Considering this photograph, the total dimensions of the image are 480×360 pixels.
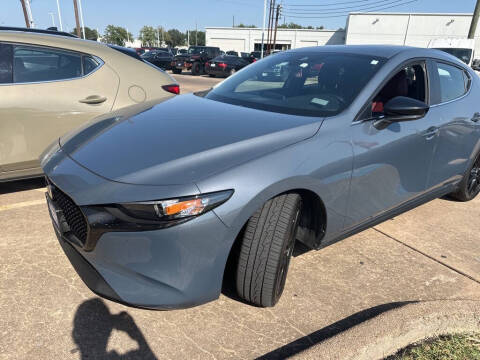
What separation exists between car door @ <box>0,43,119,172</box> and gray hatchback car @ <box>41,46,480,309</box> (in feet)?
3.34

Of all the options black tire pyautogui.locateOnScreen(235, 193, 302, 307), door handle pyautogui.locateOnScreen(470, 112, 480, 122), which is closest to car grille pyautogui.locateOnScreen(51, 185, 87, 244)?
black tire pyautogui.locateOnScreen(235, 193, 302, 307)

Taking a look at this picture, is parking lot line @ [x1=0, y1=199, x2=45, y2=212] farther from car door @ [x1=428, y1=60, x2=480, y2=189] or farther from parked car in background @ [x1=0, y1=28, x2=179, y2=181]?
car door @ [x1=428, y1=60, x2=480, y2=189]

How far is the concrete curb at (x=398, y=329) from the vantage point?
1.90m

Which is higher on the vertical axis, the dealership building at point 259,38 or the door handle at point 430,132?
the door handle at point 430,132

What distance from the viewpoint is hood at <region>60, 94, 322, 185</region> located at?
1.80 m

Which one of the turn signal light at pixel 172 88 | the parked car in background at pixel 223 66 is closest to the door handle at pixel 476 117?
the turn signal light at pixel 172 88

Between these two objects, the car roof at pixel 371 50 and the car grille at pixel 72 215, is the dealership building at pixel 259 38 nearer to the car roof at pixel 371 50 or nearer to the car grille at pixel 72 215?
the car roof at pixel 371 50

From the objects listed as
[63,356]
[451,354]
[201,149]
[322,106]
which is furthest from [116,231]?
[451,354]

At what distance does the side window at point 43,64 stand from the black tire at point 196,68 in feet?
68.9

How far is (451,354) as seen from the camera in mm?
1968

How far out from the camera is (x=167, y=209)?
1.67 meters

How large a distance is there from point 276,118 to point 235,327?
126 centimetres

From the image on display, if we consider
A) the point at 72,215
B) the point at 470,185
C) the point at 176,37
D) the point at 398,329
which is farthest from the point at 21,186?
the point at 176,37

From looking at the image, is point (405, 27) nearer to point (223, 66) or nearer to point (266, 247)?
point (223, 66)
